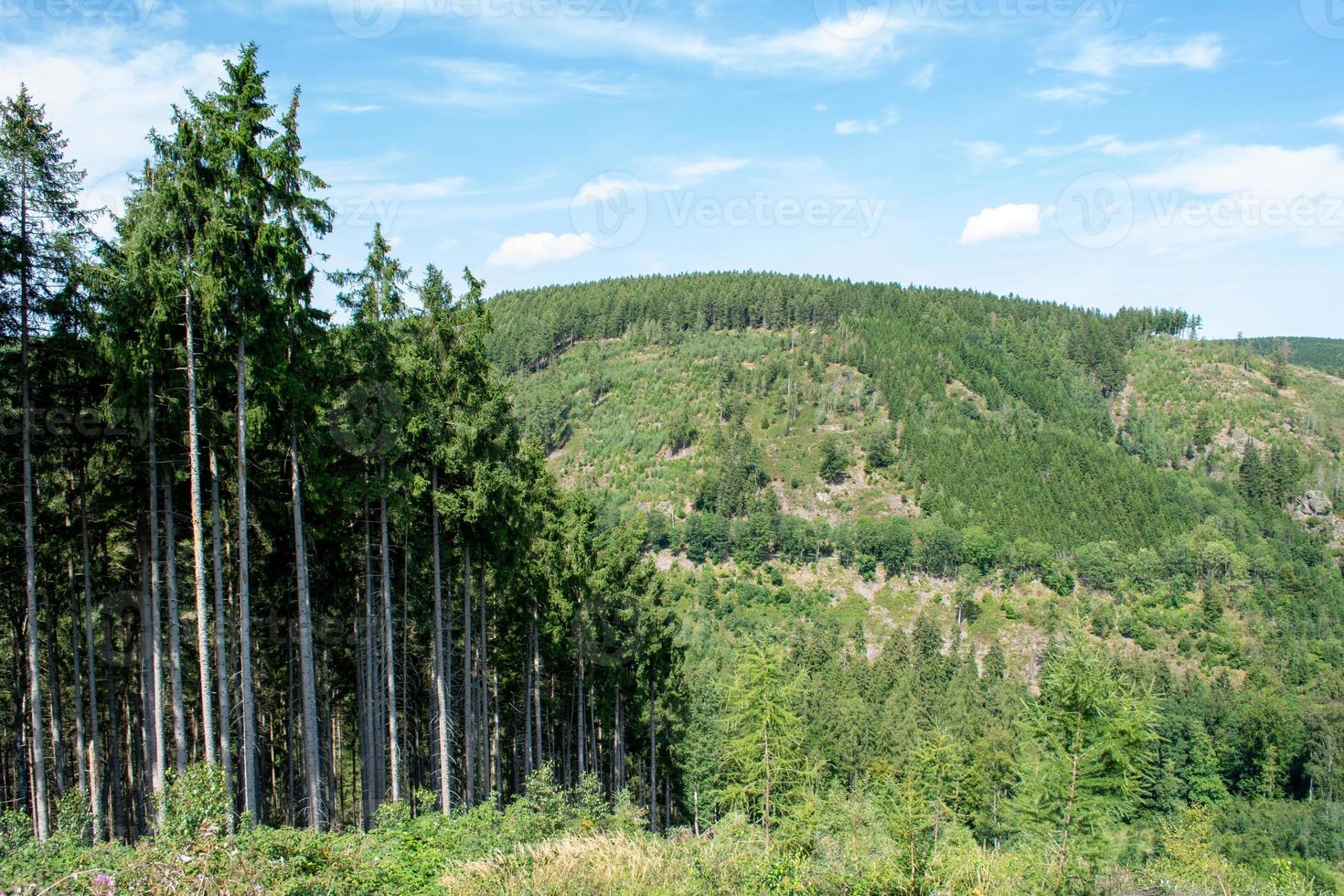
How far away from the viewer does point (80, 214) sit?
14664mm

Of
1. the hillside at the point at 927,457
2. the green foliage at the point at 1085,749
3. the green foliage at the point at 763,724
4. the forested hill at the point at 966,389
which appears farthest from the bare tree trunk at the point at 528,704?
the forested hill at the point at 966,389

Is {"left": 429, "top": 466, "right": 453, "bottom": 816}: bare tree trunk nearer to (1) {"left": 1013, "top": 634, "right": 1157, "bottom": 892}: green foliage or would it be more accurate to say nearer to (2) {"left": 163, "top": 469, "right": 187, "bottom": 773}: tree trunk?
(2) {"left": 163, "top": 469, "right": 187, "bottom": 773}: tree trunk

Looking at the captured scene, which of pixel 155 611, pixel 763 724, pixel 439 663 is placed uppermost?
pixel 155 611

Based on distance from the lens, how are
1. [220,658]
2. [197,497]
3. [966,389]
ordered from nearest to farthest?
[197,497] → [220,658] → [966,389]

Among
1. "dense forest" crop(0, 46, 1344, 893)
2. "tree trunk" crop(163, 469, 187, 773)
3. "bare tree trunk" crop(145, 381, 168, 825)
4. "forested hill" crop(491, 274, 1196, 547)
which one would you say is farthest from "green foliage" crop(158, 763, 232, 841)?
"forested hill" crop(491, 274, 1196, 547)

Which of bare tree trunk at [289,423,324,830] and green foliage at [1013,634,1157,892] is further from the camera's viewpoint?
green foliage at [1013,634,1157,892]

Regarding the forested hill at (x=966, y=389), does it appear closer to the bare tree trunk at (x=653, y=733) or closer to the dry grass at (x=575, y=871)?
the bare tree trunk at (x=653, y=733)

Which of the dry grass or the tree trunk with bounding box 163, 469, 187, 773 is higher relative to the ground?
the tree trunk with bounding box 163, 469, 187, 773

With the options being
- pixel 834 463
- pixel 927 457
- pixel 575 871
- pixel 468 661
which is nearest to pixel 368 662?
pixel 468 661

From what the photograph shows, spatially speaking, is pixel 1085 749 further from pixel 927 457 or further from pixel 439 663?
pixel 927 457

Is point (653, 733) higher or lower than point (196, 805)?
lower

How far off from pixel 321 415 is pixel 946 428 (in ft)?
458

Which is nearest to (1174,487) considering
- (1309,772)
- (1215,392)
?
(1215,392)

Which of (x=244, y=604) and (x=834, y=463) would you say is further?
(x=834, y=463)
